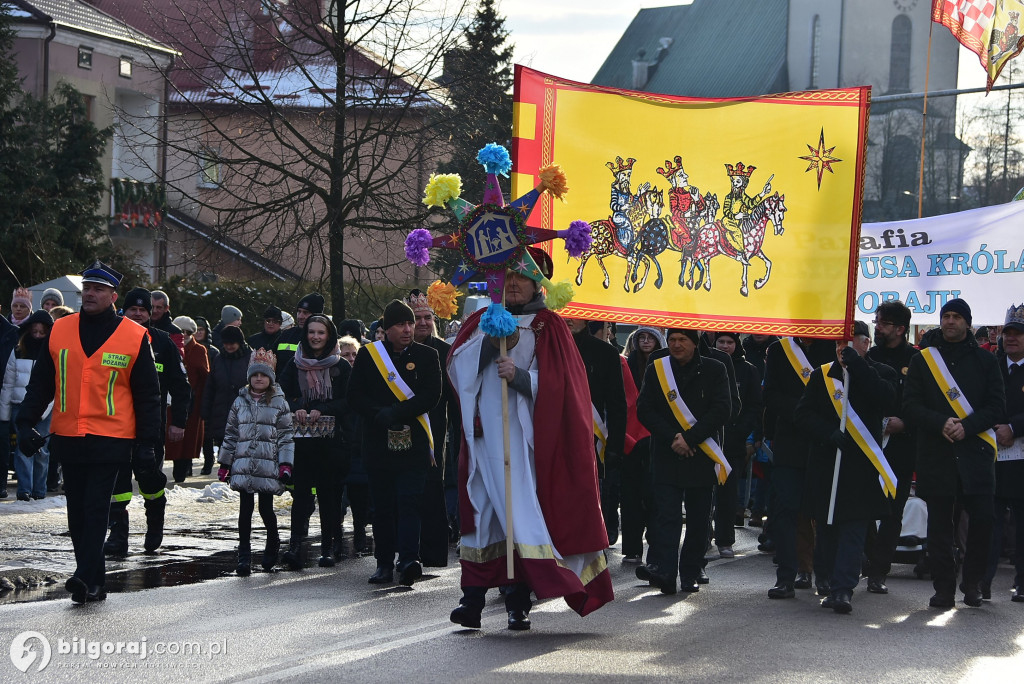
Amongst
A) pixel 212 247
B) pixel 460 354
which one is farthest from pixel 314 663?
pixel 212 247

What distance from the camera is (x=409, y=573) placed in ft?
33.8

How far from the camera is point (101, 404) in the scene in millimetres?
9227

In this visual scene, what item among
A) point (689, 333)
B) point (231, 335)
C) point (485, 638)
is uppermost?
point (689, 333)

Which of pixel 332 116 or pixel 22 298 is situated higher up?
pixel 332 116

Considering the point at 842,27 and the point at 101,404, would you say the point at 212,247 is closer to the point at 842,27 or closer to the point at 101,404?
the point at 101,404

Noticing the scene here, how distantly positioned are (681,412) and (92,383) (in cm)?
399

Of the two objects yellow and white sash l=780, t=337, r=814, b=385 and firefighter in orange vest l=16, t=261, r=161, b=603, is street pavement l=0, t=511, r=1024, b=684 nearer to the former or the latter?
firefighter in orange vest l=16, t=261, r=161, b=603

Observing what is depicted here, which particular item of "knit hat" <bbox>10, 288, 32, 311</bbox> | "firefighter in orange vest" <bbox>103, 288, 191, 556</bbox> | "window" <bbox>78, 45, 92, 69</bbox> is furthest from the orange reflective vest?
"window" <bbox>78, 45, 92, 69</bbox>

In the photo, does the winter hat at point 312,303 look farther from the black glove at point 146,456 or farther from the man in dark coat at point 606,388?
the black glove at point 146,456

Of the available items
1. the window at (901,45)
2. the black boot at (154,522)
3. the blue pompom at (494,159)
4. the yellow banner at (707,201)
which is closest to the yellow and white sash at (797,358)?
the yellow banner at (707,201)

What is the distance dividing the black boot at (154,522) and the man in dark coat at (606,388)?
138 inches

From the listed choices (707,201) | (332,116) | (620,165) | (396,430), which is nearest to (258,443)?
(396,430)

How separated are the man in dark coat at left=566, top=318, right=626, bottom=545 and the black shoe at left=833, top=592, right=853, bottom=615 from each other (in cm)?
171

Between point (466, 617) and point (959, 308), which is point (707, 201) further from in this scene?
point (466, 617)
